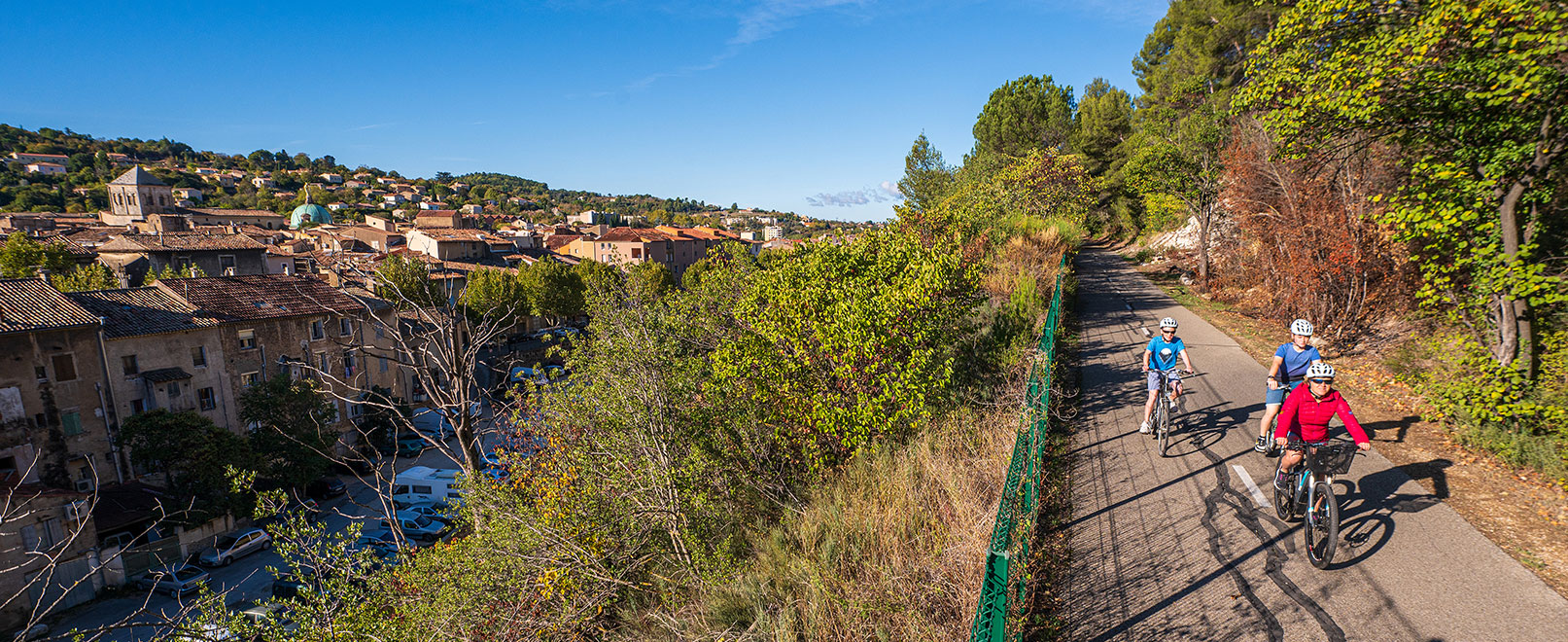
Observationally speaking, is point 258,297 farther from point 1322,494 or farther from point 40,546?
point 1322,494

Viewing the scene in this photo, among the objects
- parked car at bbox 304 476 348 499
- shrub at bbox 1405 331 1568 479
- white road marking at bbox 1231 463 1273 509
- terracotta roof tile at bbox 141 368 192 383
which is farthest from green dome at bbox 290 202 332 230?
shrub at bbox 1405 331 1568 479

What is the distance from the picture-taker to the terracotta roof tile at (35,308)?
22.1m

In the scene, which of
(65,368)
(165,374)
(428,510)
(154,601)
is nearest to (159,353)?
(165,374)

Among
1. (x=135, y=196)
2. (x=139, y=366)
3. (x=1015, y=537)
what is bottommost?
(x=139, y=366)

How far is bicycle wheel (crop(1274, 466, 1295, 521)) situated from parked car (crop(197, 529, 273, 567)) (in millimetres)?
29722

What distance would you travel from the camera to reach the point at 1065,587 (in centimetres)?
490

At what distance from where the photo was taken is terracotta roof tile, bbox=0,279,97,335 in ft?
72.4

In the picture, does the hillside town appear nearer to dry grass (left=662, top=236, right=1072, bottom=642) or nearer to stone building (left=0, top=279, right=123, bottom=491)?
stone building (left=0, top=279, right=123, bottom=491)

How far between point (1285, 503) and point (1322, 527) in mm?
716

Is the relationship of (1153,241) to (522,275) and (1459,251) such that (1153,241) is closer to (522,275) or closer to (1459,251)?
(1459,251)

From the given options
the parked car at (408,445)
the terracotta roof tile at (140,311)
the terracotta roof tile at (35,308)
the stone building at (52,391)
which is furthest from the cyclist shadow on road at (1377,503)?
the terracotta roof tile at (140,311)

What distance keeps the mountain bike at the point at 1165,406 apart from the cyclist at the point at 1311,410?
171 cm

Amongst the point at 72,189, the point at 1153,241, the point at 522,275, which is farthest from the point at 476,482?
the point at 72,189

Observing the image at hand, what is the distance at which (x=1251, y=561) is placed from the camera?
16.7ft
